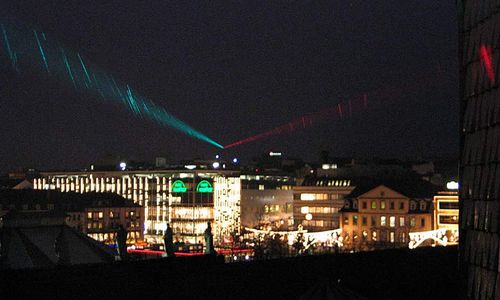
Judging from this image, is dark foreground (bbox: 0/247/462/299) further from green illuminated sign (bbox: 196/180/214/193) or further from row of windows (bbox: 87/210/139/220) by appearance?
green illuminated sign (bbox: 196/180/214/193)

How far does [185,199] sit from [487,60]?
126787 millimetres

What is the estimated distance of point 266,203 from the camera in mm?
155000

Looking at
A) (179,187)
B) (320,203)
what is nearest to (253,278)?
(320,203)

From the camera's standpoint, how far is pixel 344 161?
493 ft

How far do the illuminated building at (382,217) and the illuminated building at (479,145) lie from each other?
74.7 m

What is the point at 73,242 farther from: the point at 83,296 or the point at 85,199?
the point at 85,199

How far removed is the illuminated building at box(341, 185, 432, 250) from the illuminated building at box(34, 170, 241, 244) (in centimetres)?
3230

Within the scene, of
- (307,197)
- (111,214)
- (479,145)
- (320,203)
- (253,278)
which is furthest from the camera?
(111,214)

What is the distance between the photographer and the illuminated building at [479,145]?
22250 mm

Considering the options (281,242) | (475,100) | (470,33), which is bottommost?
(281,242)

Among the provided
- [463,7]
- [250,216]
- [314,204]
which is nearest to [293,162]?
[250,216]

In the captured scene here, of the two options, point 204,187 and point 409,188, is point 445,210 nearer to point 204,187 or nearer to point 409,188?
point 409,188

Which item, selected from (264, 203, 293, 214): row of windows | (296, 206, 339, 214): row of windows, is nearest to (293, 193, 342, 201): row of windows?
(296, 206, 339, 214): row of windows

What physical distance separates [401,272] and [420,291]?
3.48ft
